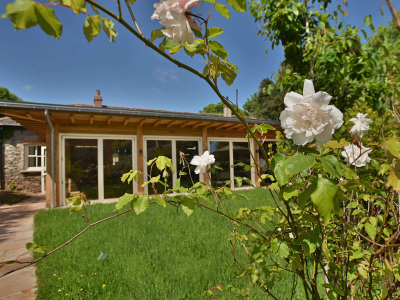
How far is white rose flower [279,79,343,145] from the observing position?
1.87 ft

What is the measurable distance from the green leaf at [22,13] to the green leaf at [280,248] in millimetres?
966

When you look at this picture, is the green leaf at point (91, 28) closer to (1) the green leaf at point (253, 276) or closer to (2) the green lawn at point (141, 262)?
(1) the green leaf at point (253, 276)

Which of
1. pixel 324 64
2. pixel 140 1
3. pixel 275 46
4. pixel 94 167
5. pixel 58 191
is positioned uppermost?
pixel 275 46

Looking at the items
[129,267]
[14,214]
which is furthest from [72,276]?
[14,214]

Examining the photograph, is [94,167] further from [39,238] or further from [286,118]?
[286,118]

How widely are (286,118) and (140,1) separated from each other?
21.8 inches

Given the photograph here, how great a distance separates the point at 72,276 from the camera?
2.41 meters

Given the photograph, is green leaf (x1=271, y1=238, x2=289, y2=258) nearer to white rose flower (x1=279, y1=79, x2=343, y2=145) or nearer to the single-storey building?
white rose flower (x1=279, y1=79, x2=343, y2=145)

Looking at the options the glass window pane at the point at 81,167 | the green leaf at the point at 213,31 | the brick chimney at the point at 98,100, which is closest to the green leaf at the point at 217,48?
the green leaf at the point at 213,31

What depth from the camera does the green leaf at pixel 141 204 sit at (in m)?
0.67

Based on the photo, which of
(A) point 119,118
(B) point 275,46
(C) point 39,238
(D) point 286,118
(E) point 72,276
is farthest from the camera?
(A) point 119,118

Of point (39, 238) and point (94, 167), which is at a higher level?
point (94, 167)

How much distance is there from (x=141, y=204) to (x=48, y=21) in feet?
1.66

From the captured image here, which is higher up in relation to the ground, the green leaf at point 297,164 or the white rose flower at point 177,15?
the white rose flower at point 177,15
